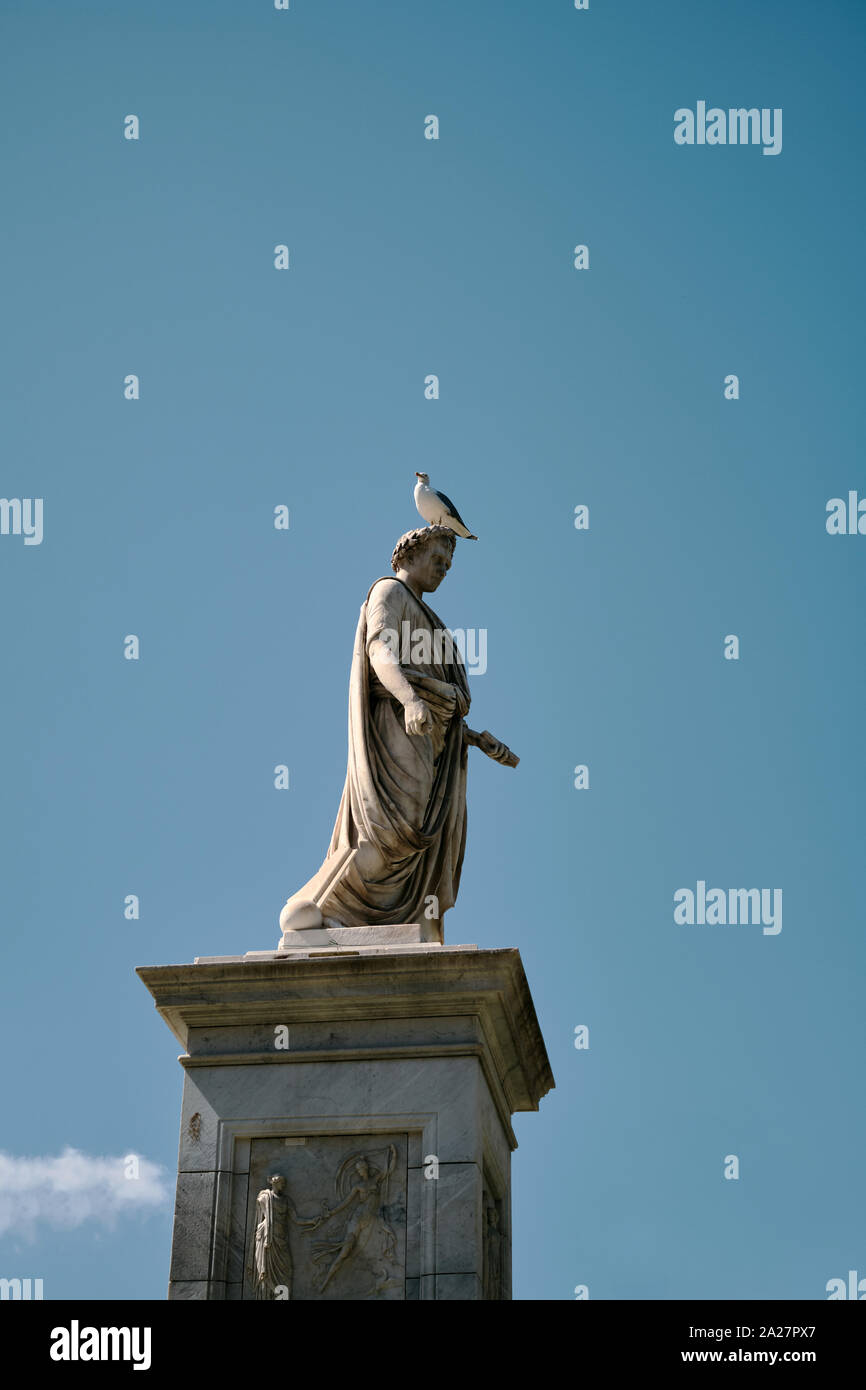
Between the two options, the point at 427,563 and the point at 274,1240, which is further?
the point at 427,563

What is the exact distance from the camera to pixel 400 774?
14.1m

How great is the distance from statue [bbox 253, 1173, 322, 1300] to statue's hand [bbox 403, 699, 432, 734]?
11.6 feet

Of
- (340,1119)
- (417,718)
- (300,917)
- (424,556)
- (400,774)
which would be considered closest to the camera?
(340,1119)

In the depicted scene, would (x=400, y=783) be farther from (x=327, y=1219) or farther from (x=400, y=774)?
(x=327, y=1219)

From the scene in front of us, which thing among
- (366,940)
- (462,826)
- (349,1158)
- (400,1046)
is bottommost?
(349,1158)

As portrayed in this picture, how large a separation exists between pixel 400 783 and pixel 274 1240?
12.2 feet

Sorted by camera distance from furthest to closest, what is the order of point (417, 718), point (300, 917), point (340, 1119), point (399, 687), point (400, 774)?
point (400, 774)
point (399, 687)
point (417, 718)
point (300, 917)
point (340, 1119)

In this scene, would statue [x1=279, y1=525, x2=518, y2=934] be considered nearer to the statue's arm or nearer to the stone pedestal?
the statue's arm

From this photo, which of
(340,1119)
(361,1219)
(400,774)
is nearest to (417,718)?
(400,774)
